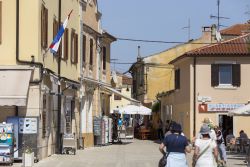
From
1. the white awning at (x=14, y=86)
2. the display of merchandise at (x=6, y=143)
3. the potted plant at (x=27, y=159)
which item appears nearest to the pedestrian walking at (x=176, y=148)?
the potted plant at (x=27, y=159)

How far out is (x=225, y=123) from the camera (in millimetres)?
41688

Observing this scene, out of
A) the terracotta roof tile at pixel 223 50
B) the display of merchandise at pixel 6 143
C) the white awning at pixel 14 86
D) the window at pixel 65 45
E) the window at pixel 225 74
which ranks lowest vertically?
the display of merchandise at pixel 6 143

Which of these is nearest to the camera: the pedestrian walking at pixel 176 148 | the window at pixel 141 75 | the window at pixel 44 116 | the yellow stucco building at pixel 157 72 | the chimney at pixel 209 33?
the pedestrian walking at pixel 176 148

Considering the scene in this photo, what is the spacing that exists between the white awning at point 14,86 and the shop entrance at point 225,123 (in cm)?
2019

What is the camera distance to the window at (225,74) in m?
41.0

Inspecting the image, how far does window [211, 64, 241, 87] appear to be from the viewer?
4097 centimetres

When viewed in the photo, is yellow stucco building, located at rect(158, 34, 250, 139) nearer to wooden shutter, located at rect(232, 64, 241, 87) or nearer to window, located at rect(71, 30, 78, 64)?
wooden shutter, located at rect(232, 64, 241, 87)

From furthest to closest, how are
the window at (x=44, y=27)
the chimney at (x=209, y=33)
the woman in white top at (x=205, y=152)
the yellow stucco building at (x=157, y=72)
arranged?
the yellow stucco building at (x=157, y=72)
the chimney at (x=209, y=33)
the window at (x=44, y=27)
the woman in white top at (x=205, y=152)

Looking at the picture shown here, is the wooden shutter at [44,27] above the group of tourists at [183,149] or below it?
above

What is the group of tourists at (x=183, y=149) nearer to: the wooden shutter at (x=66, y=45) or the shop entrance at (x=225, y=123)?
the wooden shutter at (x=66, y=45)

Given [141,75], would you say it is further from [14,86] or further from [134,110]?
[14,86]

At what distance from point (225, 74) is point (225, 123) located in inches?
128

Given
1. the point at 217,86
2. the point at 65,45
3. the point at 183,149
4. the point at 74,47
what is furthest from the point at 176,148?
the point at 217,86

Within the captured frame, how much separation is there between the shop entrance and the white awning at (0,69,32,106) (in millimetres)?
20192
